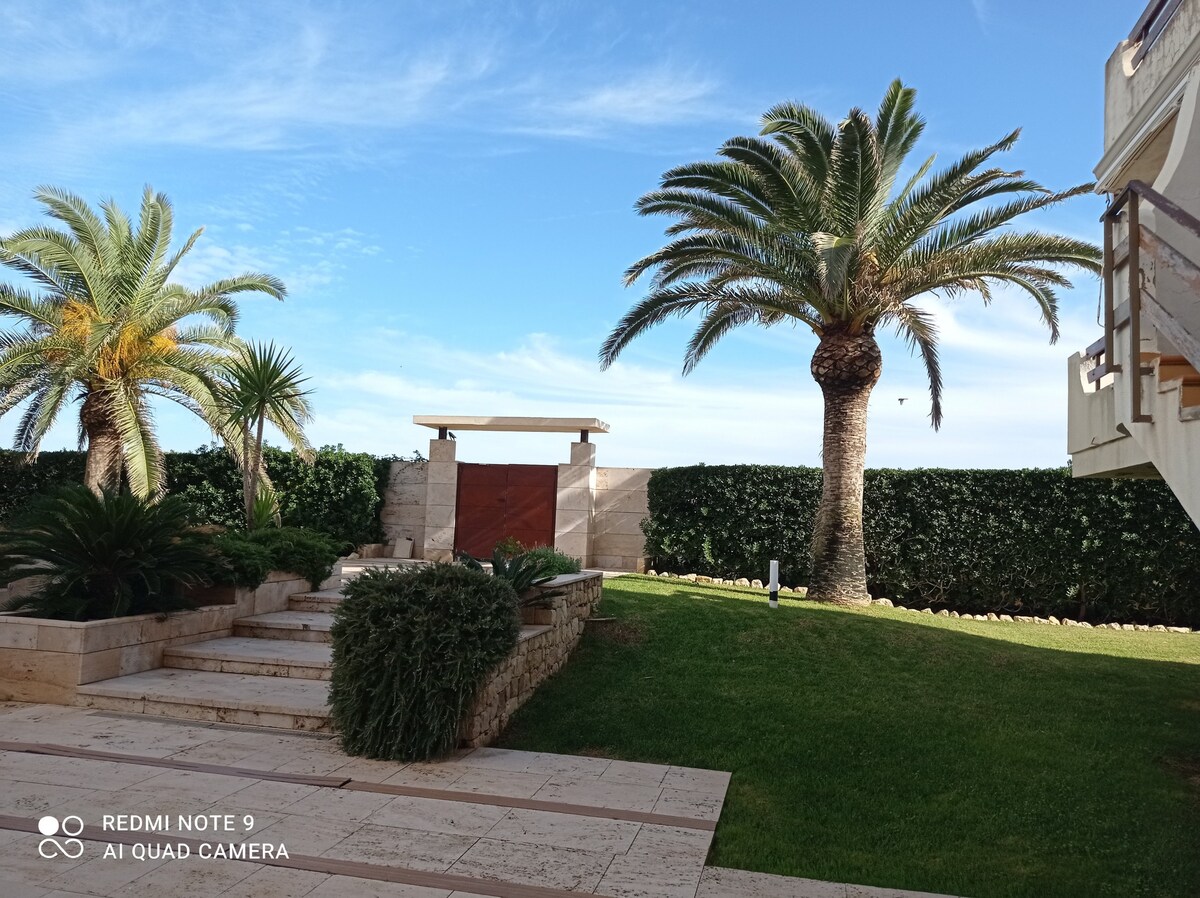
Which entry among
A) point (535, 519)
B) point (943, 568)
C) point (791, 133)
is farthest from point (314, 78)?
point (943, 568)

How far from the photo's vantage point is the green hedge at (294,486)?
18.6 meters

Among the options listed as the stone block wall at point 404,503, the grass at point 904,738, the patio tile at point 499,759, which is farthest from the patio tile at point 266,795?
the stone block wall at point 404,503

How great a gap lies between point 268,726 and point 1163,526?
1474 cm

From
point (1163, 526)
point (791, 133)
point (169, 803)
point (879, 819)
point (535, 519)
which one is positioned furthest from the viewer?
point (535, 519)

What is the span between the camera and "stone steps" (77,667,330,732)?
Result: 274 inches

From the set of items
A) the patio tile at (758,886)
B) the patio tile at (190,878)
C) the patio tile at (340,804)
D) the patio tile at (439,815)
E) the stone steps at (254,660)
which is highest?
the stone steps at (254,660)

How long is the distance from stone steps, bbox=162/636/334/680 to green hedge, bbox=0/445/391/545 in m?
9.78

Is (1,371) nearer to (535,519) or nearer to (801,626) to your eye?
(535,519)

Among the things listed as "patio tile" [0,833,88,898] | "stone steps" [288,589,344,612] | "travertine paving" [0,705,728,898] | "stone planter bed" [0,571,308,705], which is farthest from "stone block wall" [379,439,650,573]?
"patio tile" [0,833,88,898]

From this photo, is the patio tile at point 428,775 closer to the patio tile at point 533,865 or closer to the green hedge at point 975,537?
the patio tile at point 533,865

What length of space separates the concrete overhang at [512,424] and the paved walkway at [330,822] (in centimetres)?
1154

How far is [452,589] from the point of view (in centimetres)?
668

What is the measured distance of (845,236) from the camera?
11.8m

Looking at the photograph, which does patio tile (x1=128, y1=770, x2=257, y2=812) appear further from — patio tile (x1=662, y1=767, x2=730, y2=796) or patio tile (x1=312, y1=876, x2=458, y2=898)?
patio tile (x1=662, y1=767, x2=730, y2=796)
